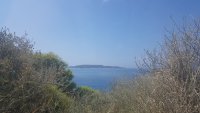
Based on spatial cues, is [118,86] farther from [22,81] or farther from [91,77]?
[91,77]

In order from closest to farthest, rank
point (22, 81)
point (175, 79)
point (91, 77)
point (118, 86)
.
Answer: point (175, 79) → point (22, 81) → point (118, 86) → point (91, 77)

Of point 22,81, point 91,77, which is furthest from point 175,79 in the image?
point 91,77

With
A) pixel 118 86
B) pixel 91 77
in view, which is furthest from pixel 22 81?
pixel 91 77

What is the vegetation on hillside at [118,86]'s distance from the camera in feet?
25.3

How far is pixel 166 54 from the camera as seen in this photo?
8.54m

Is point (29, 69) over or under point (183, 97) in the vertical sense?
over

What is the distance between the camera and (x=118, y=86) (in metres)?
14.8

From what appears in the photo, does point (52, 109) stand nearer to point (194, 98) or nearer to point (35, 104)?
point (35, 104)

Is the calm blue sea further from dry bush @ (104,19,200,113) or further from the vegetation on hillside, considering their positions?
dry bush @ (104,19,200,113)

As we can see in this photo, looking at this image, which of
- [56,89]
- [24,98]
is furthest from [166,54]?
[56,89]

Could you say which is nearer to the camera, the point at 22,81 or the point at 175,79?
the point at 175,79

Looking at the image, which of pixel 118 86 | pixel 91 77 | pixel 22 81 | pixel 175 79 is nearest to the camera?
pixel 175 79

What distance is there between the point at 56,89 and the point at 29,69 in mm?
2031

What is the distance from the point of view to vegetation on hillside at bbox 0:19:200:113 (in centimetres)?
772
